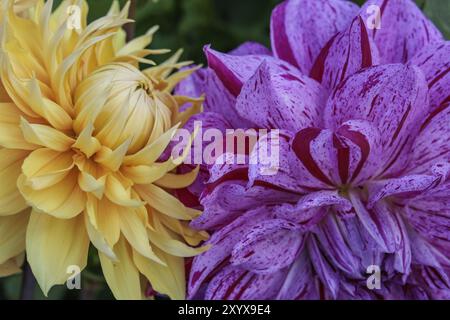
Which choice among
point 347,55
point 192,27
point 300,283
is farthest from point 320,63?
point 192,27

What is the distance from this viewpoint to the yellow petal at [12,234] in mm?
429

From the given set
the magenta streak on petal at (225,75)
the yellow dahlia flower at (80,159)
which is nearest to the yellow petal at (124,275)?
the yellow dahlia flower at (80,159)

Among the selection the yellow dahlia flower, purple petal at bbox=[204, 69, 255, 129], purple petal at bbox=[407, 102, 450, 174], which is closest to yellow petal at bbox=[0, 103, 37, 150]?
the yellow dahlia flower

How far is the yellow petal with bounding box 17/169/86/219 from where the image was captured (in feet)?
1.31

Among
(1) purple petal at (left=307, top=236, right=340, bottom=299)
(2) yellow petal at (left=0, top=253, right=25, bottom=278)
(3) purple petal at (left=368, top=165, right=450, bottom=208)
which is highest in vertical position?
(3) purple petal at (left=368, top=165, right=450, bottom=208)

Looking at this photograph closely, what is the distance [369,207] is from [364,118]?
5cm

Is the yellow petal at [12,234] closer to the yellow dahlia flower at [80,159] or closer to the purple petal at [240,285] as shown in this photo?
the yellow dahlia flower at [80,159]

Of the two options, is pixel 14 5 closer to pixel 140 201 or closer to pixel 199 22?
pixel 140 201

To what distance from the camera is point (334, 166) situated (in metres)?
0.43

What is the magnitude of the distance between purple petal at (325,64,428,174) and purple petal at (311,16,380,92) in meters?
0.02

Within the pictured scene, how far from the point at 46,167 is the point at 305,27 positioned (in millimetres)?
176

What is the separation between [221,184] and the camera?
0.42 meters

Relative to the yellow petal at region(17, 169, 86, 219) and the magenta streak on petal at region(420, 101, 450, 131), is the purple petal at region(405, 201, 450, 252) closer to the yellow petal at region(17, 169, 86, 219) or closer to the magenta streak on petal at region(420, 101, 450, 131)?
the magenta streak on petal at region(420, 101, 450, 131)

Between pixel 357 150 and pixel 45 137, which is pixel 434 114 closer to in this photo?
pixel 357 150
